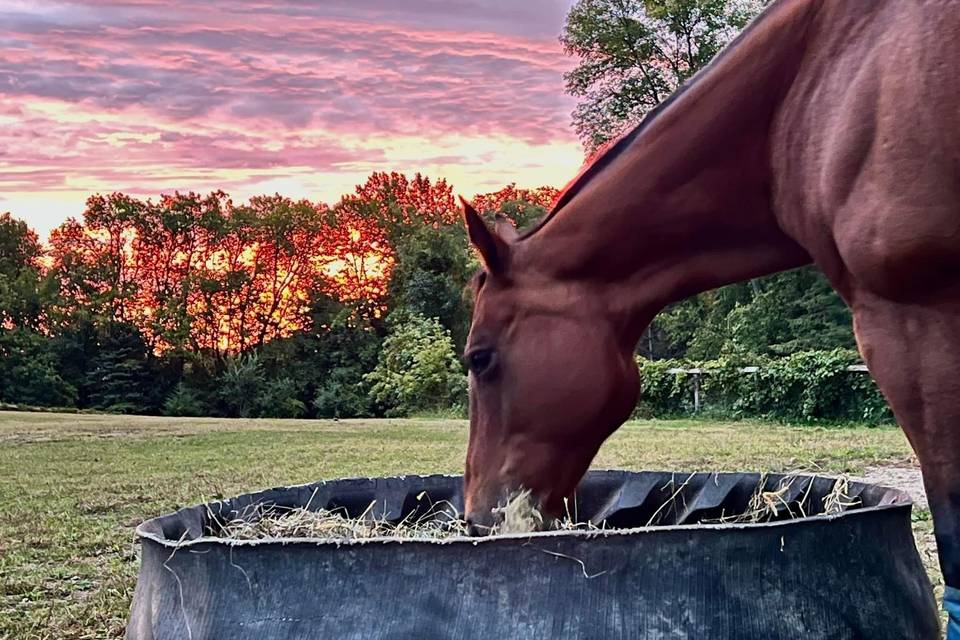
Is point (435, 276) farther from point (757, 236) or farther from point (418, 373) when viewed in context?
point (757, 236)

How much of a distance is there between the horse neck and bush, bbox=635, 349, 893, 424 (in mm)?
10107

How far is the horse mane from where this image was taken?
1.97 metres

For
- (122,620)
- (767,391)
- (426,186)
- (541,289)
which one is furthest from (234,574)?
(426,186)

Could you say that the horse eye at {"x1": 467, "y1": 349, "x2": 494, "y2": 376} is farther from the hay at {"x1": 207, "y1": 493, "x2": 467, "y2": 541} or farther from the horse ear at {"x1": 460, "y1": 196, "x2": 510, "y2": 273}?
the hay at {"x1": 207, "y1": 493, "x2": 467, "y2": 541}

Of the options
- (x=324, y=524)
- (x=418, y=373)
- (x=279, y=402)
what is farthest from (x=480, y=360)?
(x=279, y=402)

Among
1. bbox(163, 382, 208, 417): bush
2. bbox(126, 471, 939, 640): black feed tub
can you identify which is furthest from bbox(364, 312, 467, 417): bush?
bbox(126, 471, 939, 640): black feed tub

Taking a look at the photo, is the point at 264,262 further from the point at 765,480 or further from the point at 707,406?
the point at 765,480

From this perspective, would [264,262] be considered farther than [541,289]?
Yes

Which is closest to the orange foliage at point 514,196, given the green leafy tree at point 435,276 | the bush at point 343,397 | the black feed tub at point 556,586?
the green leafy tree at point 435,276

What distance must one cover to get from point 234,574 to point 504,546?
0.41m

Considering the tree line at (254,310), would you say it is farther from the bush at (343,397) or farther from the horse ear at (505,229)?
the horse ear at (505,229)

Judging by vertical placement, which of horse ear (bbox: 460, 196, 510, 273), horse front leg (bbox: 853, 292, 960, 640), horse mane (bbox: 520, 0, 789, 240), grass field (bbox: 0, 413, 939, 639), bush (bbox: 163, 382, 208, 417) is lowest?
bush (bbox: 163, 382, 208, 417)

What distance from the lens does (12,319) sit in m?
23.4

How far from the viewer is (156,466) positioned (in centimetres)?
750
